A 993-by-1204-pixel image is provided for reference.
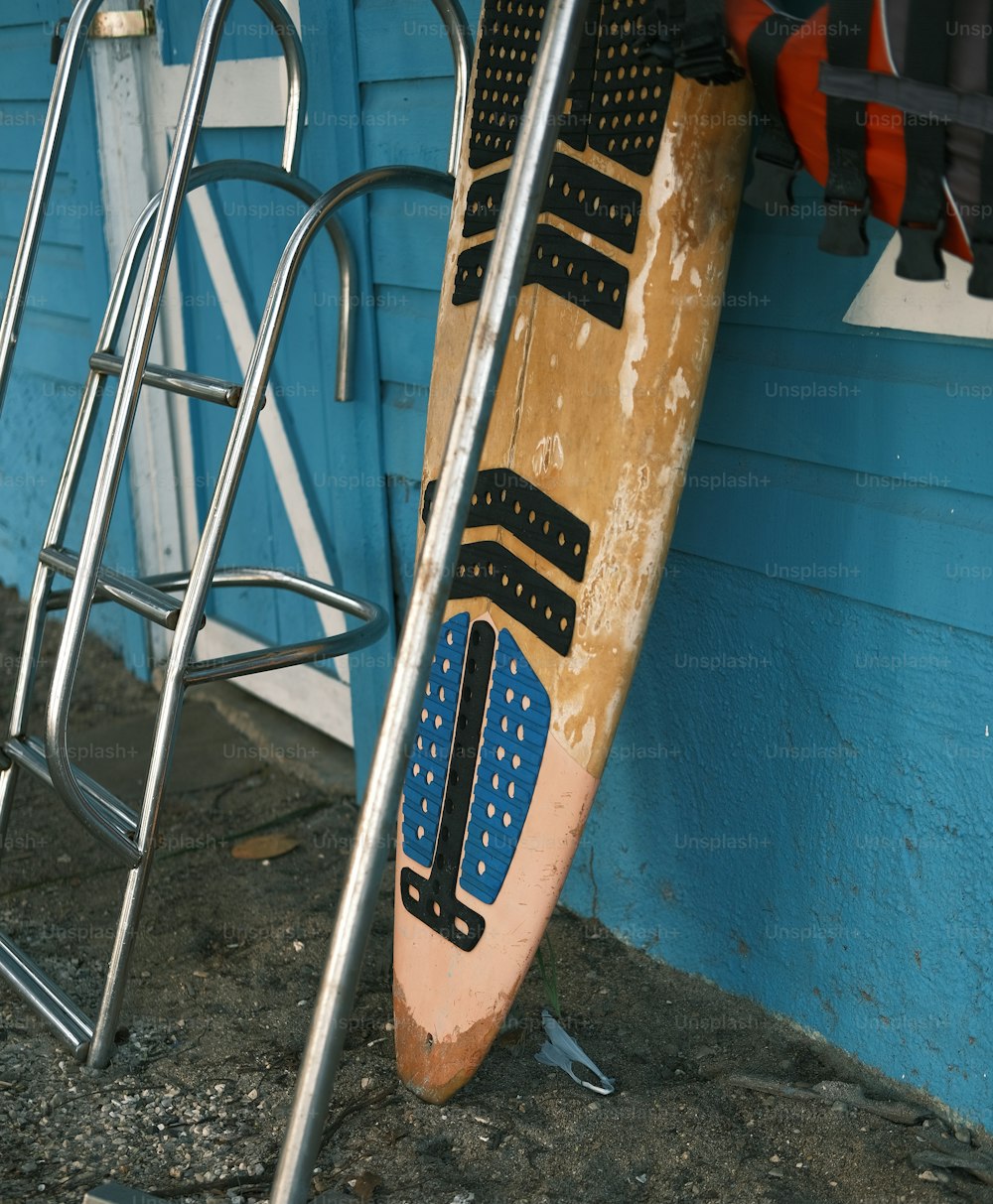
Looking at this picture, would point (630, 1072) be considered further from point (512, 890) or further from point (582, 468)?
point (582, 468)

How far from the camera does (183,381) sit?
2.09 meters

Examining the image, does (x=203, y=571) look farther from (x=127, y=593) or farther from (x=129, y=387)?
(x=129, y=387)

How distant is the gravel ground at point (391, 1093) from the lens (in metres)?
1.83

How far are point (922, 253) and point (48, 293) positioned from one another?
3144 millimetres

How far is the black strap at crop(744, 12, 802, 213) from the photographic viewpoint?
1.39 m

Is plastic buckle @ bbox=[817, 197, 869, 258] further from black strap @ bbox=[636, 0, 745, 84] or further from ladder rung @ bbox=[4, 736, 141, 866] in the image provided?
ladder rung @ bbox=[4, 736, 141, 866]

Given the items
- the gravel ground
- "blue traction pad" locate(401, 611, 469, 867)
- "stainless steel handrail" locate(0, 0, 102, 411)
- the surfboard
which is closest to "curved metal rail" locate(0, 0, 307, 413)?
"stainless steel handrail" locate(0, 0, 102, 411)

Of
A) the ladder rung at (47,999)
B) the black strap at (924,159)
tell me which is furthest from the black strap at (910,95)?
the ladder rung at (47,999)

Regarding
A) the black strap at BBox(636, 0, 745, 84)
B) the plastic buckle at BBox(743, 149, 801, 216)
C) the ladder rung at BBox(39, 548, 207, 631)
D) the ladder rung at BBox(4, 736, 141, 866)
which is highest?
the black strap at BBox(636, 0, 745, 84)

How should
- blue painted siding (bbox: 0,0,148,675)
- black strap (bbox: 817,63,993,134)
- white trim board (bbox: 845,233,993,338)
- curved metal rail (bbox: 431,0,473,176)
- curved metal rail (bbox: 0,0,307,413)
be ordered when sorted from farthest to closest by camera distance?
blue painted siding (bbox: 0,0,148,675) < curved metal rail (bbox: 0,0,307,413) < curved metal rail (bbox: 431,0,473,176) < white trim board (bbox: 845,233,993,338) < black strap (bbox: 817,63,993,134)

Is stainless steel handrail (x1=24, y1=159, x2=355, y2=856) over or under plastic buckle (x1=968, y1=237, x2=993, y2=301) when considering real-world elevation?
under

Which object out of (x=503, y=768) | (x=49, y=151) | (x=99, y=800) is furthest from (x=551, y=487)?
(x=49, y=151)

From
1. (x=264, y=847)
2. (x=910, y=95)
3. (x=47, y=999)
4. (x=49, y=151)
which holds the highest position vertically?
(x=910, y=95)

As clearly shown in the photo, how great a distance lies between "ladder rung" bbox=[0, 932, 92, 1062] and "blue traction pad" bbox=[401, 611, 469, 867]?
0.62 meters
